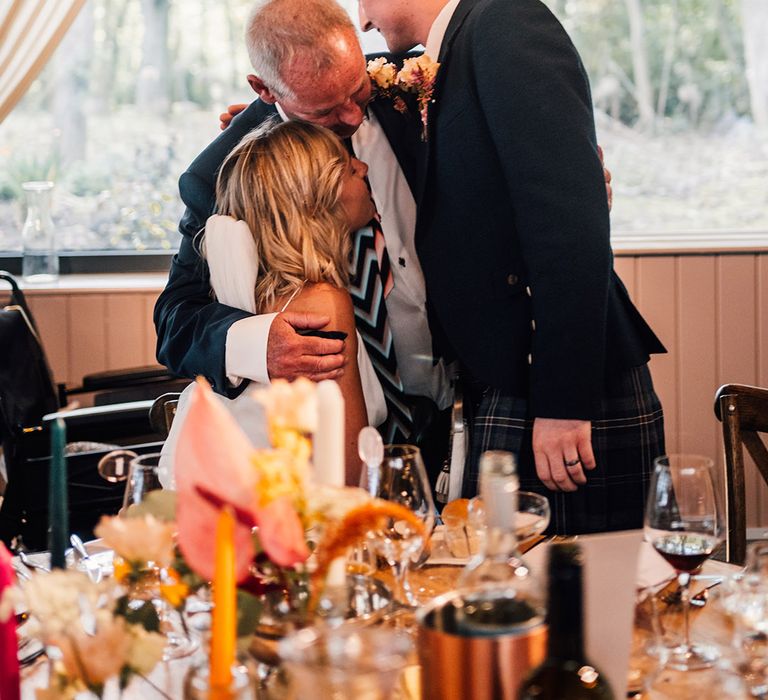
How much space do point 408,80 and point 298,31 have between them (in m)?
0.22

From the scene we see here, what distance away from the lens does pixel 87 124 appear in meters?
3.74

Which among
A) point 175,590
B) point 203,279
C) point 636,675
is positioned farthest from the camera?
Answer: point 203,279

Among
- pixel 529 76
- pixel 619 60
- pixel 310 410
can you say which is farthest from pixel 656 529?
pixel 619 60

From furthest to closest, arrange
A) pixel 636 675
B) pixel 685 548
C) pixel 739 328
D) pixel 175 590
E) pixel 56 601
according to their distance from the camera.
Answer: pixel 739 328 < pixel 685 548 < pixel 636 675 < pixel 175 590 < pixel 56 601

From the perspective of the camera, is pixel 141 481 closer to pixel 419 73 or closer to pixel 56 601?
pixel 56 601

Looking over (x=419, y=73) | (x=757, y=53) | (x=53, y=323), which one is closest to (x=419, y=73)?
(x=419, y=73)

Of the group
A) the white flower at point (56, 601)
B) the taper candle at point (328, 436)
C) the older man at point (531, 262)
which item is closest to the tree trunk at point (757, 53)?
the older man at point (531, 262)

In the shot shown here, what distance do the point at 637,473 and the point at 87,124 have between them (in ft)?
8.56

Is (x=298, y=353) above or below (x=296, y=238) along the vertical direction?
below

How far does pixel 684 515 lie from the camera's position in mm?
1200

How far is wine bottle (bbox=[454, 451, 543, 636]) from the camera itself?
808mm

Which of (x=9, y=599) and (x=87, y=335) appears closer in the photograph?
(x=9, y=599)

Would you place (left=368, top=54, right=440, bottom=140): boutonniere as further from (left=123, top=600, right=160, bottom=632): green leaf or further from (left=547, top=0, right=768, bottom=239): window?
(left=547, top=0, right=768, bottom=239): window

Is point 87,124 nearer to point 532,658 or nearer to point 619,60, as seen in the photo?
point 619,60
